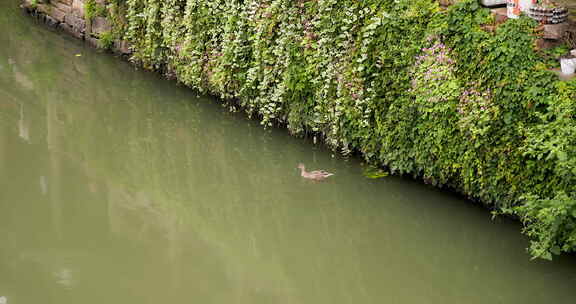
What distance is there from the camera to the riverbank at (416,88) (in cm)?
549

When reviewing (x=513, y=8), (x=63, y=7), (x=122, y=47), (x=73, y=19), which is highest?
(x=513, y=8)

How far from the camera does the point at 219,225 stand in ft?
20.9

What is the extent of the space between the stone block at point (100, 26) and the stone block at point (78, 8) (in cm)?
34

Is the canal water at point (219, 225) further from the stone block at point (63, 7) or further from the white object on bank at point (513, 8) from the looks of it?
the stone block at point (63, 7)

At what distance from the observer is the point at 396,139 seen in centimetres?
663

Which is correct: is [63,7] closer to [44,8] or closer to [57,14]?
[57,14]

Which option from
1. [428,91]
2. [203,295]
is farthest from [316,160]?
[203,295]

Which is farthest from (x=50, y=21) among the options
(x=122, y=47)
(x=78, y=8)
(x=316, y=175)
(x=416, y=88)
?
(x=416, y=88)

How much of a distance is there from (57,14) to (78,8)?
78 centimetres

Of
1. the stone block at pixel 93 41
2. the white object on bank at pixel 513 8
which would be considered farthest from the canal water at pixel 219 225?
the stone block at pixel 93 41

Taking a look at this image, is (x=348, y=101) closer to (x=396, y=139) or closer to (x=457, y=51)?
(x=396, y=139)

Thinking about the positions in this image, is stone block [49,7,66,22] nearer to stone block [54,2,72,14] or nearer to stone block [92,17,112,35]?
stone block [54,2,72,14]

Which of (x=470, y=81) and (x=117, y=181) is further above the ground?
(x=470, y=81)

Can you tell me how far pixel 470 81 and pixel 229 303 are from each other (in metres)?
2.35
